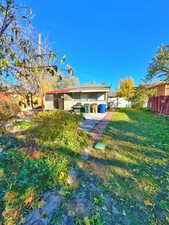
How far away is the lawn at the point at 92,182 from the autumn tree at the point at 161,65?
31.5 ft

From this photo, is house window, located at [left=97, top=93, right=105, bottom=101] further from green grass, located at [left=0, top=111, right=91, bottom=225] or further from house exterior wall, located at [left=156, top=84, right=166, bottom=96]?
house exterior wall, located at [left=156, top=84, right=166, bottom=96]

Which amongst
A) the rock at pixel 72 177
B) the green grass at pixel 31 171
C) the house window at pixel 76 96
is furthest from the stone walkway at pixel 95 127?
the house window at pixel 76 96

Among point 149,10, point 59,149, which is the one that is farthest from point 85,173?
point 149,10

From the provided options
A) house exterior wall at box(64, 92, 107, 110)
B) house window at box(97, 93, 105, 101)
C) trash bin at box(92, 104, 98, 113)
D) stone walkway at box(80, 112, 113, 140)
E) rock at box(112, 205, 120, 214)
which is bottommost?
rock at box(112, 205, 120, 214)

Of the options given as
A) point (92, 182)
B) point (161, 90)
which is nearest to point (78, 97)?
point (92, 182)

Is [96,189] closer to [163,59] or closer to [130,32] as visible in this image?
[163,59]

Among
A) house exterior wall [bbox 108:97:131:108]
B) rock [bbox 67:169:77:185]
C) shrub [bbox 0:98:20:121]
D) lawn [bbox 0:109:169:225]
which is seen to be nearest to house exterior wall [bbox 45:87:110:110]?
house exterior wall [bbox 108:97:131:108]

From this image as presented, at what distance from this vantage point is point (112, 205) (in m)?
1.51

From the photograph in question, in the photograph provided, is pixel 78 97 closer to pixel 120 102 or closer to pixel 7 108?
pixel 7 108

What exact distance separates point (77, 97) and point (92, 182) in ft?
33.0

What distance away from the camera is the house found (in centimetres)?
1069

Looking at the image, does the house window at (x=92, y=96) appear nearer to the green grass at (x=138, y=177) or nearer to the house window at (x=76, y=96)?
the house window at (x=76, y=96)

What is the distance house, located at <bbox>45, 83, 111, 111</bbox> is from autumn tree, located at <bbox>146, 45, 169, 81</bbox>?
182 inches

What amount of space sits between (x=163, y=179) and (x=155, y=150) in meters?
1.33
